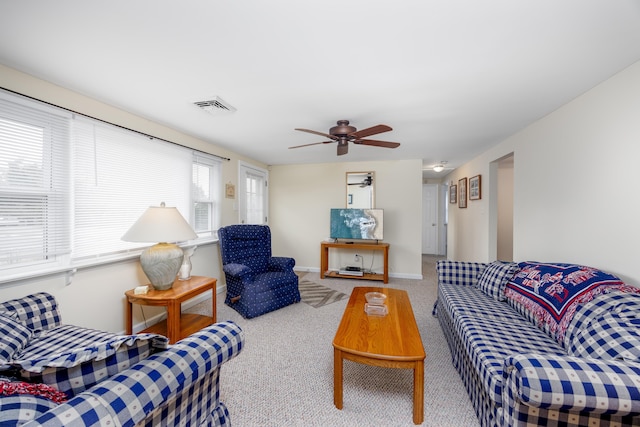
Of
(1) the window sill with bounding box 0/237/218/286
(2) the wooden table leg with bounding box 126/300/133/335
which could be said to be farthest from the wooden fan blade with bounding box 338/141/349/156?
(2) the wooden table leg with bounding box 126/300/133/335

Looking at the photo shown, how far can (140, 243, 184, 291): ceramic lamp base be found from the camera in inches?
90.9

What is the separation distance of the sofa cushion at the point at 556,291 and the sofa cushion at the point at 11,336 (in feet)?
9.85

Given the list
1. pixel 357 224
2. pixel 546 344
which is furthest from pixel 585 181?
pixel 357 224

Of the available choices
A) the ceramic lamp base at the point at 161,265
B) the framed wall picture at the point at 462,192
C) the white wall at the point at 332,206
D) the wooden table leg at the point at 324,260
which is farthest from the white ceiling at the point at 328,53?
the wooden table leg at the point at 324,260

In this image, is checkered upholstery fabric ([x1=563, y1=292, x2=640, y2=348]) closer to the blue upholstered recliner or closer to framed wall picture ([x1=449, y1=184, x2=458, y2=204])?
the blue upholstered recliner

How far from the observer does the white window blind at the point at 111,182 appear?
215cm

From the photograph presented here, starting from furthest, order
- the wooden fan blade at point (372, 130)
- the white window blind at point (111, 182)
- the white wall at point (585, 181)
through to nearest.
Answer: the wooden fan blade at point (372, 130)
the white window blind at point (111, 182)
the white wall at point (585, 181)

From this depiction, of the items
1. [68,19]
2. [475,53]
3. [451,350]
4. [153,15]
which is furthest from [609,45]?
[68,19]

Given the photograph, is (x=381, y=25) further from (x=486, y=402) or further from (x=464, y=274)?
(x=464, y=274)

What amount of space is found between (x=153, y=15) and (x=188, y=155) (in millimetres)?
2222

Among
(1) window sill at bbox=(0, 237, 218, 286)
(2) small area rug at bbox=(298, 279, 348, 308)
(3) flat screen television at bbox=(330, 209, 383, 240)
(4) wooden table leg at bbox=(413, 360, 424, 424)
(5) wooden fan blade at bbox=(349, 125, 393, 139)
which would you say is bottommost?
(2) small area rug at bbox=(298, 279, 348, 308)

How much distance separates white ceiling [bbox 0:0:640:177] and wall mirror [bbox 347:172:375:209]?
Answer: 89.3 inches

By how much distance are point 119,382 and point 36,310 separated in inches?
57.2

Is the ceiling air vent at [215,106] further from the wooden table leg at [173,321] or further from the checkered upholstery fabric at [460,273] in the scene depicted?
the checkered upholstery fabric at [460,273]
